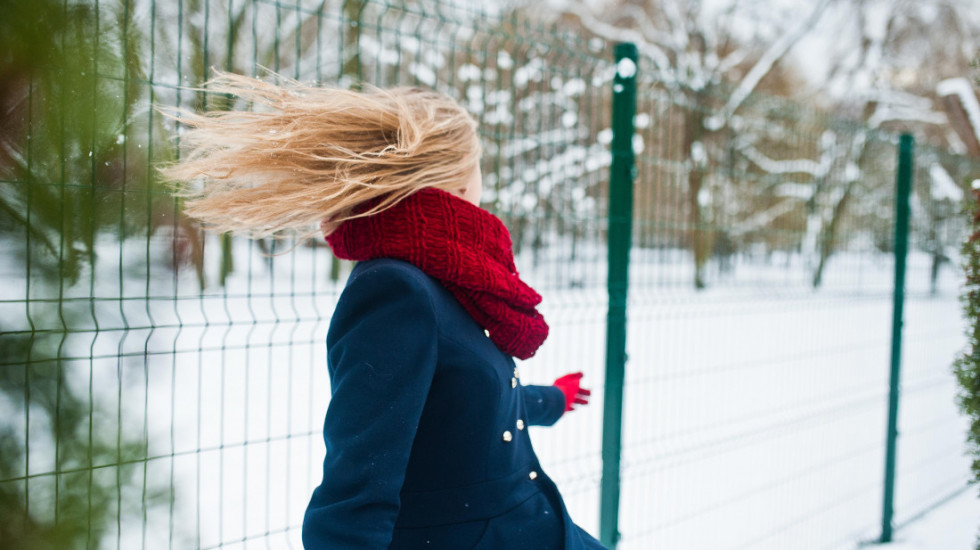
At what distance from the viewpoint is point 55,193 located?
0.73 meters

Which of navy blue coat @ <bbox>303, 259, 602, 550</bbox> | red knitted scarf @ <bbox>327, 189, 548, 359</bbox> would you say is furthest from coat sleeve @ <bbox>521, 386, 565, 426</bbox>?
red knitted scarf @ <bbox>327, 189, 548, 359</bbox>

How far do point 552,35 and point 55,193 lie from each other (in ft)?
7.51

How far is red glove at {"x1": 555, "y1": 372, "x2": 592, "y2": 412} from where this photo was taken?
205 cm

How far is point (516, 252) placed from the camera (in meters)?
3.01

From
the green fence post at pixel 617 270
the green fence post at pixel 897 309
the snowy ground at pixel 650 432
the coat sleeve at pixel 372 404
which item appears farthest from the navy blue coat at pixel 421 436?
the green fence post at pixel 897 309

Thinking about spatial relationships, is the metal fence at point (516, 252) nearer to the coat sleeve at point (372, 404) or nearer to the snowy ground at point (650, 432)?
the snowy ground at point (650, 432)

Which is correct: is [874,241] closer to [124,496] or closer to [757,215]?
[757,215]

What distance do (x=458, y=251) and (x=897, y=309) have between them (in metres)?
4.20

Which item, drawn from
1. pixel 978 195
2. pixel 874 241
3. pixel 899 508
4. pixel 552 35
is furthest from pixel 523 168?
pixel 899 508

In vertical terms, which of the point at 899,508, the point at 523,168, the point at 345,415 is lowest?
the point at 899,508

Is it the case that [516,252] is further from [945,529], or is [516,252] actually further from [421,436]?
[945,529]

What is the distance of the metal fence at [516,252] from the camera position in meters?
0.73

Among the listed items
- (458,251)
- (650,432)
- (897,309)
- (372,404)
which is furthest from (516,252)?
(650,432)

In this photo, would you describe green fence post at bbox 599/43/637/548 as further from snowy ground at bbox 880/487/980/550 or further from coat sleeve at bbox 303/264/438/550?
snowy ground at bbox 880/487/980/550
